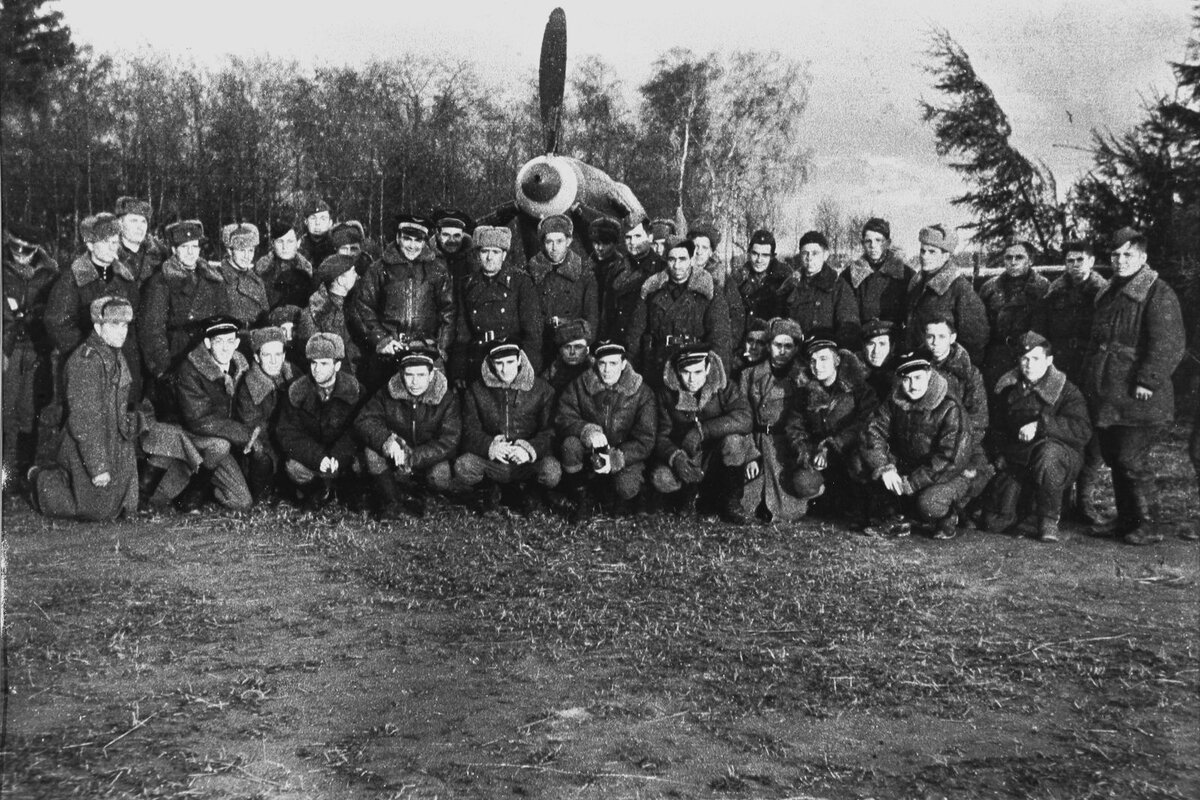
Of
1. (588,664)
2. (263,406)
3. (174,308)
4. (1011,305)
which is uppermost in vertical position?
(1011,305)

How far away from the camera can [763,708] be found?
329cm

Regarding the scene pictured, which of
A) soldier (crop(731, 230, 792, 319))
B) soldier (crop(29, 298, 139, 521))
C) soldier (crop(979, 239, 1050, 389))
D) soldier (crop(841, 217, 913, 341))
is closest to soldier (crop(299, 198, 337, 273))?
soldier (crop(29, 298, 139, 521))

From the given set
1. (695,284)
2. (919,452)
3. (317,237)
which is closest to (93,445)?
(317,237)

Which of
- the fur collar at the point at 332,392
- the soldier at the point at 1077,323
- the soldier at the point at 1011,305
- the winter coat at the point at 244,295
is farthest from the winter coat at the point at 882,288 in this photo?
the winter coat at the point at 244,295

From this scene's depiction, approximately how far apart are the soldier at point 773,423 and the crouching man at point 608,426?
0.62 m

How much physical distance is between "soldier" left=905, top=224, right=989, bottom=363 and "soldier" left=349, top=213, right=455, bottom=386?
2.97 m

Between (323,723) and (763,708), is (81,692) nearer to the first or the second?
(323,723)

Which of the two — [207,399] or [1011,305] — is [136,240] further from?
[1011,305]

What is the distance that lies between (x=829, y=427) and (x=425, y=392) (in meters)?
2.36

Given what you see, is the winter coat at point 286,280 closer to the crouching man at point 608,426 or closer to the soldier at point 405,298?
the soldier at point 405,298

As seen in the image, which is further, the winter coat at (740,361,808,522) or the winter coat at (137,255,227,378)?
the winter coat at (137,255,227,378)

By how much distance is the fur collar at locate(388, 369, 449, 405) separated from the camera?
228 inches

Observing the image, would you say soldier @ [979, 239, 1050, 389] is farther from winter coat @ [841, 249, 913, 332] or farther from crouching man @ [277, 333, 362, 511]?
crouching man @ [277, 333, 362, 511]

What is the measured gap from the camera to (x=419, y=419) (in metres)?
5.82
